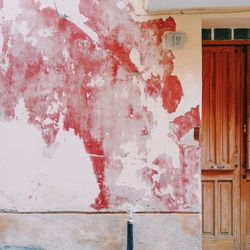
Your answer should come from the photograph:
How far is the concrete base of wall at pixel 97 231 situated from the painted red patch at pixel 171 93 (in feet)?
3.99

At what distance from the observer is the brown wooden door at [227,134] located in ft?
13.4

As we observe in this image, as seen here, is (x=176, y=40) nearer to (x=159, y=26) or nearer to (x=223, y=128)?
(x=159, y=26)

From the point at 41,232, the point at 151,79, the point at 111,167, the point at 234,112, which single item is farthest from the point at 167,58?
the point at 41,232

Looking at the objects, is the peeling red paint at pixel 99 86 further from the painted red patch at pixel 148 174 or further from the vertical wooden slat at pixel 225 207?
the vertical wooden slat at pixel 225 207

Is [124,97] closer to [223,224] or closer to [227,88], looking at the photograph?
[227,88]

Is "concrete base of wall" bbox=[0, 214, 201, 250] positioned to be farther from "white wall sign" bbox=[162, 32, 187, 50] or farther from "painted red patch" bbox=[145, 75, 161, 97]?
"white wall sign" bbox=[162, 32, 187, 50]

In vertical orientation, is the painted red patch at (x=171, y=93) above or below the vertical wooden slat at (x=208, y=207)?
above

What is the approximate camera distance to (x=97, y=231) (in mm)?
3818

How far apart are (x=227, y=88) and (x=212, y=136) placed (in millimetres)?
608

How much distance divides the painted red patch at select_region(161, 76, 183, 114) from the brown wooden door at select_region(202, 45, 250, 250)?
1.64 feet

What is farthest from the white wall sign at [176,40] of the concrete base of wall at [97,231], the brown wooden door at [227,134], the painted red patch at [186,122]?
the concrete base of wall at [97,231]

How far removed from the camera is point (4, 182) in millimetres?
3906

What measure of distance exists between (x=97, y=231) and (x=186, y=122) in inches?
62.3

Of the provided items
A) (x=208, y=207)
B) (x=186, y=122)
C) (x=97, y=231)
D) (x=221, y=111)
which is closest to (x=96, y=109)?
(x=186, y=122)
